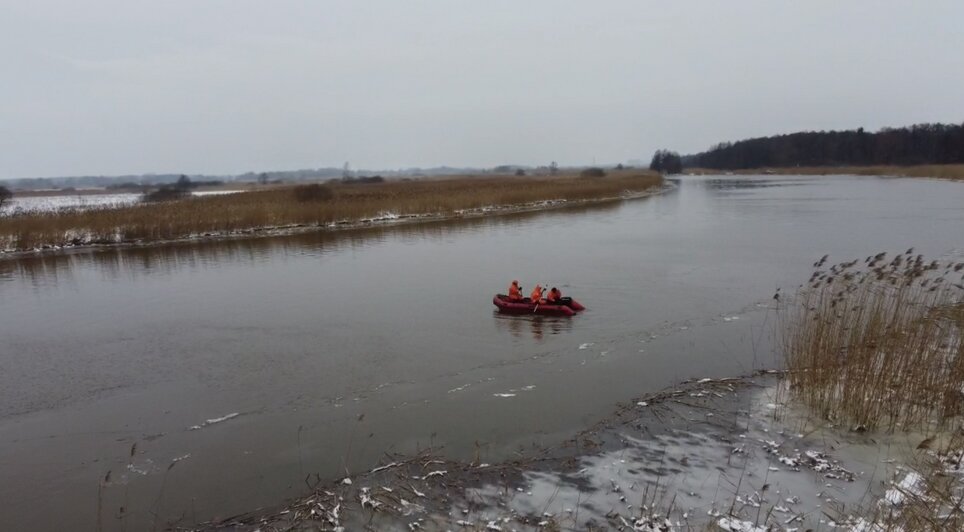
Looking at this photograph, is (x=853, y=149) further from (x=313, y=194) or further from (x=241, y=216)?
(x=241, y=216)

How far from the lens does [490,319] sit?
38.2 ft

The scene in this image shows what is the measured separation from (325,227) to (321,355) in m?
19.9

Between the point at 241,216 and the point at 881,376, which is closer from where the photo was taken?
the point at 881,376

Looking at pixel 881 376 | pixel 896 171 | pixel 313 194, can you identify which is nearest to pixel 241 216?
pixel 313 194

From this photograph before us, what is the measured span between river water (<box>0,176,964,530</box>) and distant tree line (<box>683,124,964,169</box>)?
86.0 m

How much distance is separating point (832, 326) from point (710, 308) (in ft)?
14.3

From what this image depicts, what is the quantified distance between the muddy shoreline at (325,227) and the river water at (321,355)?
260 centimetres

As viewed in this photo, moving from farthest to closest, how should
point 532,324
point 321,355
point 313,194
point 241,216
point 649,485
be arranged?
1. point 313,194
2. point 241,216
3. point 532,324
4. point 321,355
5. point 649,485

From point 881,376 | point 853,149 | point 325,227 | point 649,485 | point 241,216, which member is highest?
point 853,149

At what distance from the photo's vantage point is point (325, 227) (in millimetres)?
28750

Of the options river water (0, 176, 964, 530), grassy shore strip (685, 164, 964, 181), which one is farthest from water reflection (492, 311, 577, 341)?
grassy shore strip (685, 164, 964, 181)

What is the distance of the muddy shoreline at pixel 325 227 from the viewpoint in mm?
22766

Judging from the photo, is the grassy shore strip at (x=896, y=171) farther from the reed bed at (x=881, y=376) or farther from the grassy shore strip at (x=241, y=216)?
the reed bed at (x=881, y=376)

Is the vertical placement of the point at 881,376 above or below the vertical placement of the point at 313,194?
below
